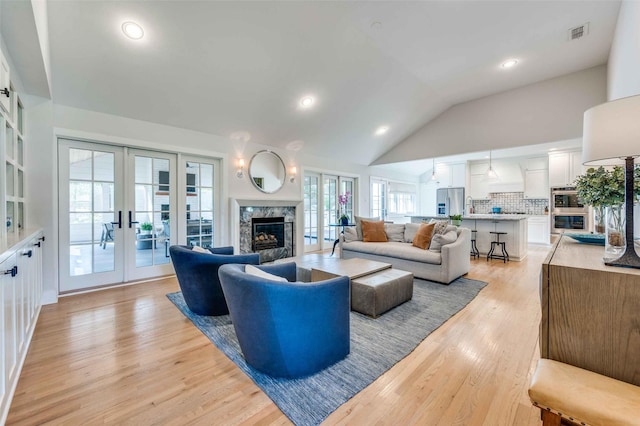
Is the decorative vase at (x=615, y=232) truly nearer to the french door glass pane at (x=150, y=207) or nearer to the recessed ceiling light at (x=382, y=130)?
the french door glass pane at (x=150, y=207)

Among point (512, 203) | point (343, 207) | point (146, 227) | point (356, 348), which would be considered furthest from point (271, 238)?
point (512, 203)

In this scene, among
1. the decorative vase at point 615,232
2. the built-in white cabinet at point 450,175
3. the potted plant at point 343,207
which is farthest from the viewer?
the built-in white cabinet at point 450,175

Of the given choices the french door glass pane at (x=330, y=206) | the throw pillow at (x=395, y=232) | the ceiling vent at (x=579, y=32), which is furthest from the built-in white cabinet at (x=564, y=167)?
the french door glass pane at (x=330, y=206)

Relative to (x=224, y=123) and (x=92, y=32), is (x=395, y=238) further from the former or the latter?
(x=92, y=32)

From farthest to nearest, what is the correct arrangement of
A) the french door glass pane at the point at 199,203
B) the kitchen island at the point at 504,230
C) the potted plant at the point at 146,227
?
the kitchen island at the point at 504,230 < the french door glass pane at the point at 199,203 < the potted plant at the point at 146,227

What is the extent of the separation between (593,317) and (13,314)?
10.0 feet

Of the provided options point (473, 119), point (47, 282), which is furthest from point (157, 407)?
point (473, 119)

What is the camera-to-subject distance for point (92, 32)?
274cm

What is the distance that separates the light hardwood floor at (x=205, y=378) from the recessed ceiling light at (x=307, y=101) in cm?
358

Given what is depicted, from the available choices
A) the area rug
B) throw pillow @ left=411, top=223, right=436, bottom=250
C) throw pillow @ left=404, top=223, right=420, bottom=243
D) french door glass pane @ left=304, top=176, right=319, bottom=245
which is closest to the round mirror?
french door glass pane @ left=304, top=176, right=319, bottom=245

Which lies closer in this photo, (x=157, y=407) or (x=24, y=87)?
(x=157, y=407)

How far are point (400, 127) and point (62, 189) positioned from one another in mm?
6184

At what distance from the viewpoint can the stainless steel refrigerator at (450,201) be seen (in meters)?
8.38

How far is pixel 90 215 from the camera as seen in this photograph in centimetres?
362
